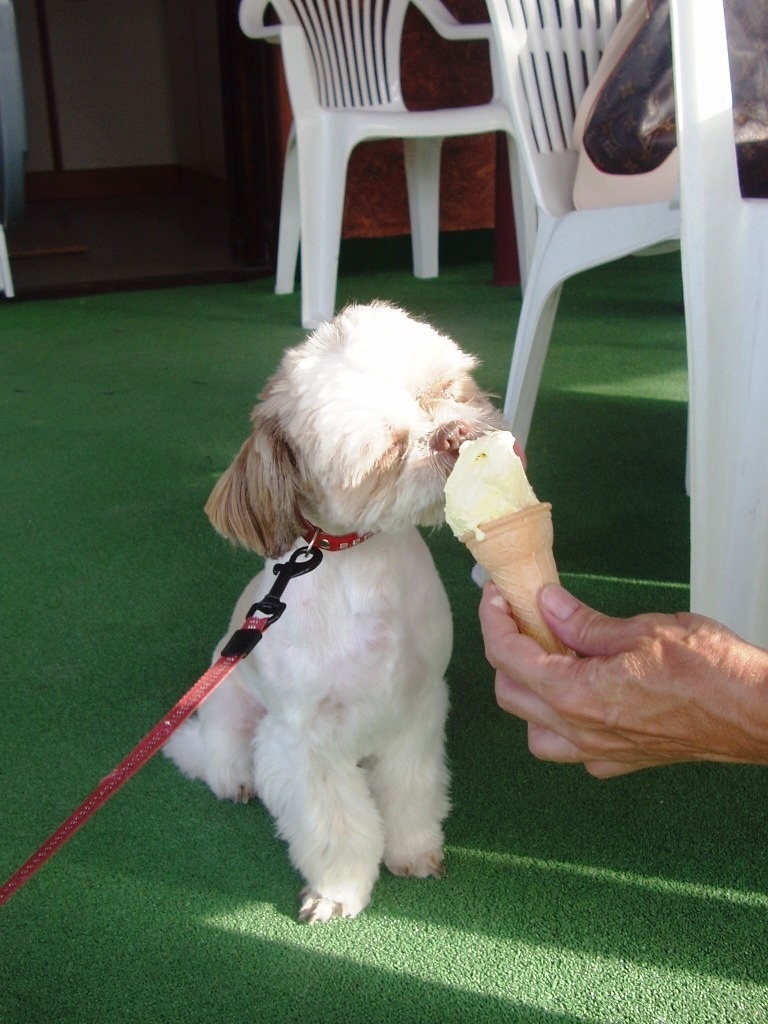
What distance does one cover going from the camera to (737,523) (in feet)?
4.74

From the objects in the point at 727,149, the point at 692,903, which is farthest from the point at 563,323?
the point at 692,903

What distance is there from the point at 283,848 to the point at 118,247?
5869mm

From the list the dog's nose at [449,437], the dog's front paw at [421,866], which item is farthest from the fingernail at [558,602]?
the dog's front paw at [421,866]

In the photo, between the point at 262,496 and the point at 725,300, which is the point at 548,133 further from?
the point at 262,496

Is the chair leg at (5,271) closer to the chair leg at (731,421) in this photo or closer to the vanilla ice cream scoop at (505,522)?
the chair leg at (731,421)

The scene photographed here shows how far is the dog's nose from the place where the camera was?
3.88ft

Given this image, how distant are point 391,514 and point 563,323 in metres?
3.42

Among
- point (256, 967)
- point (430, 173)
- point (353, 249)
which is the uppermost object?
point (430, 173)

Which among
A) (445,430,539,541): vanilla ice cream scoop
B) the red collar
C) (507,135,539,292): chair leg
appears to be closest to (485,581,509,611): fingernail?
(445,430,539,541): vanilla ice cream scoop

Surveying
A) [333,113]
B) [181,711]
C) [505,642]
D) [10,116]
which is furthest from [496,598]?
[10,116]

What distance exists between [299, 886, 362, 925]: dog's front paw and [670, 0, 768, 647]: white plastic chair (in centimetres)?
72

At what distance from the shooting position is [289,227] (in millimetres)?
5102

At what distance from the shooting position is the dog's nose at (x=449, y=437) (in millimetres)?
1184

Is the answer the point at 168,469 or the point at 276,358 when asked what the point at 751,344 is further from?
the point at 276,358
